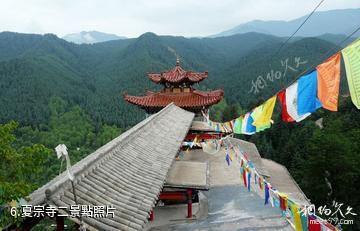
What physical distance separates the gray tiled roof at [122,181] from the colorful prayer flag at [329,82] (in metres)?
4.43

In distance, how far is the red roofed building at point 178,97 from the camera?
27.8 meters

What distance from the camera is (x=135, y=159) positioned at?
11.5 metres

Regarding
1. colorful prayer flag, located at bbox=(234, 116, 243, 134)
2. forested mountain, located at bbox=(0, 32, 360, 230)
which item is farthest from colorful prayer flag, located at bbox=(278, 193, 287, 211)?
forested mountain, located at bbox=(0, 32, 360, 230)

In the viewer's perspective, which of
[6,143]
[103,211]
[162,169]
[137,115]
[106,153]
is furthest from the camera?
[137,115]

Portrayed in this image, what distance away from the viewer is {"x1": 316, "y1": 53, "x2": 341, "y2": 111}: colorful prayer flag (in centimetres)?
841

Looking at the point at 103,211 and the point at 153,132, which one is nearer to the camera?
the point at 103,211

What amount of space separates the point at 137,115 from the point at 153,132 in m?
78.9

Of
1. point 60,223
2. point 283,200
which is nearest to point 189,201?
point 283,200

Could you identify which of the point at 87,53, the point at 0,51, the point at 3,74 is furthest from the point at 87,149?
the point at 0,51

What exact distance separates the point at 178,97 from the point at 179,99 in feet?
0.96

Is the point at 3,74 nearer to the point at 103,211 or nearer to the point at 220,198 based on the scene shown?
the point at 220,198

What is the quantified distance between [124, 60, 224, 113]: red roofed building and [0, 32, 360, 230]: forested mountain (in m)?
4.66

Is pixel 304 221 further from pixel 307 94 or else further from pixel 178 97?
pixel 178 97

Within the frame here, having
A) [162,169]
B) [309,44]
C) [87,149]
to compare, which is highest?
[309,44]
